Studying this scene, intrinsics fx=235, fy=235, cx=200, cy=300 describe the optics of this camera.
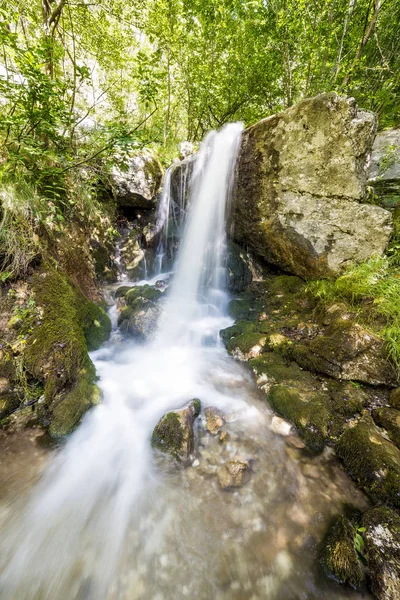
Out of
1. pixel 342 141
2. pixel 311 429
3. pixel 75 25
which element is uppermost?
pixel 75 25

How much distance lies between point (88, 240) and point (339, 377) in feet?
18.8

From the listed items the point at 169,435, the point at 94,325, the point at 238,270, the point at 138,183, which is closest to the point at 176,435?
the point at 169,435

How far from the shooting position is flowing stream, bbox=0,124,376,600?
178 cm

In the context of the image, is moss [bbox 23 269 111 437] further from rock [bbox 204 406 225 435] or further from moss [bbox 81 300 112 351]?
rock [bbox 204 406 225 435]

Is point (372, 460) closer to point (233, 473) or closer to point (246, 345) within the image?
point (233, 473)

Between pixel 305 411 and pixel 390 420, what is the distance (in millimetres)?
906

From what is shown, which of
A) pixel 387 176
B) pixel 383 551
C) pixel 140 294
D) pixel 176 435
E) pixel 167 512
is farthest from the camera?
pixel 387 176

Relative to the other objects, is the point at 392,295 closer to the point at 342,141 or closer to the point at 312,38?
the point at 342,141

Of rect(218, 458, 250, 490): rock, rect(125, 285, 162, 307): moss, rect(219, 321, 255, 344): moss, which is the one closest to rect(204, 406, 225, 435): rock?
rect(218, 458, 250, 490): rock

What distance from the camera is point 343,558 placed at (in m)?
1.80

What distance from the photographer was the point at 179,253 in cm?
737

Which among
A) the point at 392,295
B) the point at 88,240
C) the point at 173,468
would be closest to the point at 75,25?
the point at 88,240

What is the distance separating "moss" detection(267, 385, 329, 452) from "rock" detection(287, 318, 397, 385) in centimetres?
57

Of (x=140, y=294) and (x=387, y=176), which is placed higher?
(x=387, y=176)
